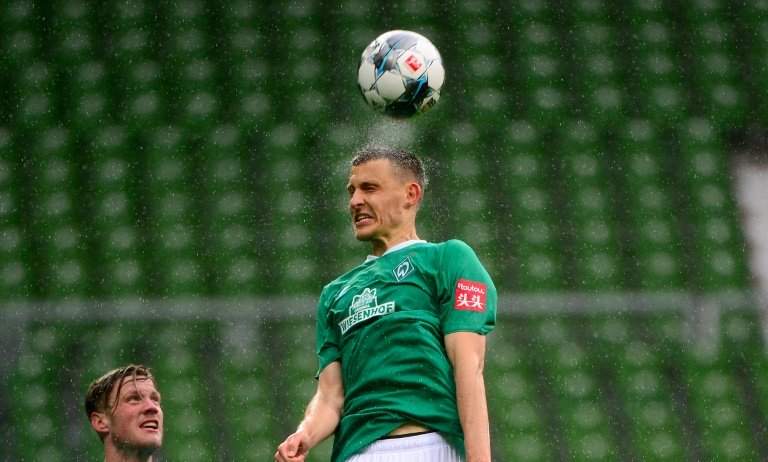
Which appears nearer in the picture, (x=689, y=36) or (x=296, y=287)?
(x=296, y=287)

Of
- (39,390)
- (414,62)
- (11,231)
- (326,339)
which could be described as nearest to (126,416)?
(326,339)

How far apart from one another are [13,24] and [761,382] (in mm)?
4904

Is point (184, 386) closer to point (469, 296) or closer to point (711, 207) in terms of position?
point (711, 207)

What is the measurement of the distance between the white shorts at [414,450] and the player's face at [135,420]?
4.89ft

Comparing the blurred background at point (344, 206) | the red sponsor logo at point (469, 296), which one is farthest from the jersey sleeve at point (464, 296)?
the blurred background at point (344, 206)

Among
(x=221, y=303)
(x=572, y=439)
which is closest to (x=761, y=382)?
(x=572, y=439)

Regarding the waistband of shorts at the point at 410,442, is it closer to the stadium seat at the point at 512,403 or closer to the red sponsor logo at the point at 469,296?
the red sponsor logo at the point at 469,296

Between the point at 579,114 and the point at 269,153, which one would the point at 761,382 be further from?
the point at 269,153

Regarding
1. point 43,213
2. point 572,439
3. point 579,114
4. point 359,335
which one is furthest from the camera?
point 579,114

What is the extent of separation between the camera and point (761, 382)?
5.90 metres

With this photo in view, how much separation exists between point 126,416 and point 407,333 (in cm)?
160

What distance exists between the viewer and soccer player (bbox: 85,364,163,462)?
3.70 metres

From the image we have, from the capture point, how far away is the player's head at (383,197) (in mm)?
2734

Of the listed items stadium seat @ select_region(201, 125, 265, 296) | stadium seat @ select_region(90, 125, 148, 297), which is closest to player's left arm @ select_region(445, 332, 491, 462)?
stadium seat @ select_region(201, 125, 265, 296)
